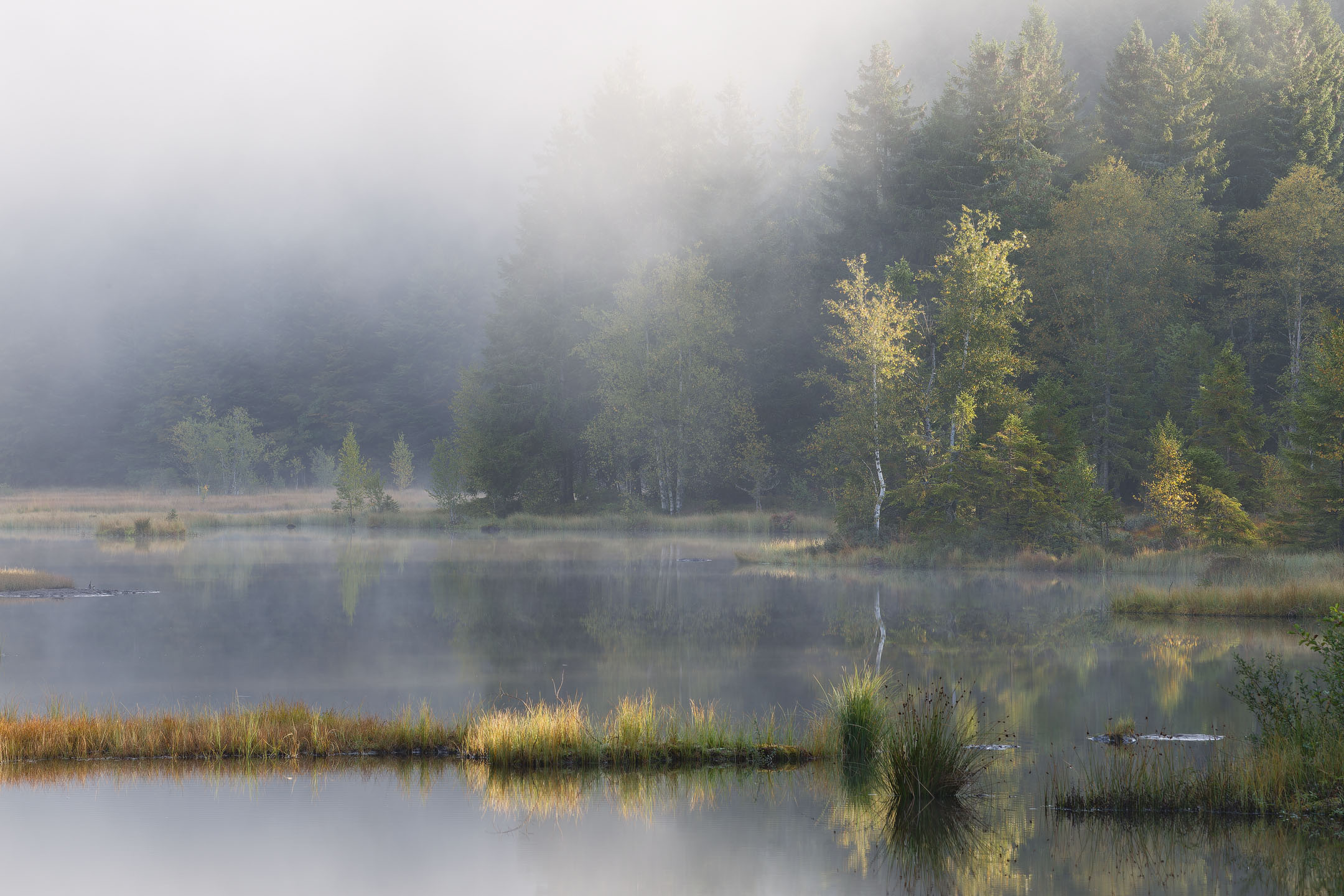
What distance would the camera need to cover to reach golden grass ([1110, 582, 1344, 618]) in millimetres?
26438

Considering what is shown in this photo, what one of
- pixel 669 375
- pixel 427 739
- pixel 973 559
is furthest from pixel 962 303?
pixel 427 739

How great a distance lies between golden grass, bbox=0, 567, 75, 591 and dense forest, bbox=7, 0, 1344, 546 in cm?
2691

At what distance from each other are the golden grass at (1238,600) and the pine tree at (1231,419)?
14.4 meters

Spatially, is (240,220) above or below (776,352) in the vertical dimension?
above

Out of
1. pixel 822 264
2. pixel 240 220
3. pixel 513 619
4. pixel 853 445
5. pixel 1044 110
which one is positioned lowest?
pixel 513 619

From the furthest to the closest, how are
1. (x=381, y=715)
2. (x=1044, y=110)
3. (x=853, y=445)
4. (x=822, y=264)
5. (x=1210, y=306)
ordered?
(x=822, y=264)
(x=1044, y=110)
(x=1210, y=306)
(x=853, y=445)
(x=381, y=715)

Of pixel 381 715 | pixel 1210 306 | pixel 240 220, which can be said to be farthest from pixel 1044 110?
pixel 240 220

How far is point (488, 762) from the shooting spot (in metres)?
13.0

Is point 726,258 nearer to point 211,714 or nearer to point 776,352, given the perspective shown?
point 776,352

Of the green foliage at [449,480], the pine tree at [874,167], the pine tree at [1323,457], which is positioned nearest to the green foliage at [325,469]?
the green foliage at [449,480]

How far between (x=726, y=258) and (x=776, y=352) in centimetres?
604

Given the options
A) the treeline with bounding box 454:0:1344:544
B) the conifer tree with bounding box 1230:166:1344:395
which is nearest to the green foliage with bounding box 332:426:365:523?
the treeline with bounding box 454:0:1344:544

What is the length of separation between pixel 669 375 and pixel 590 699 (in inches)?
1690

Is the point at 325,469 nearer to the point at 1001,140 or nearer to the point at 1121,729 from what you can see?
the point at 1001,140
